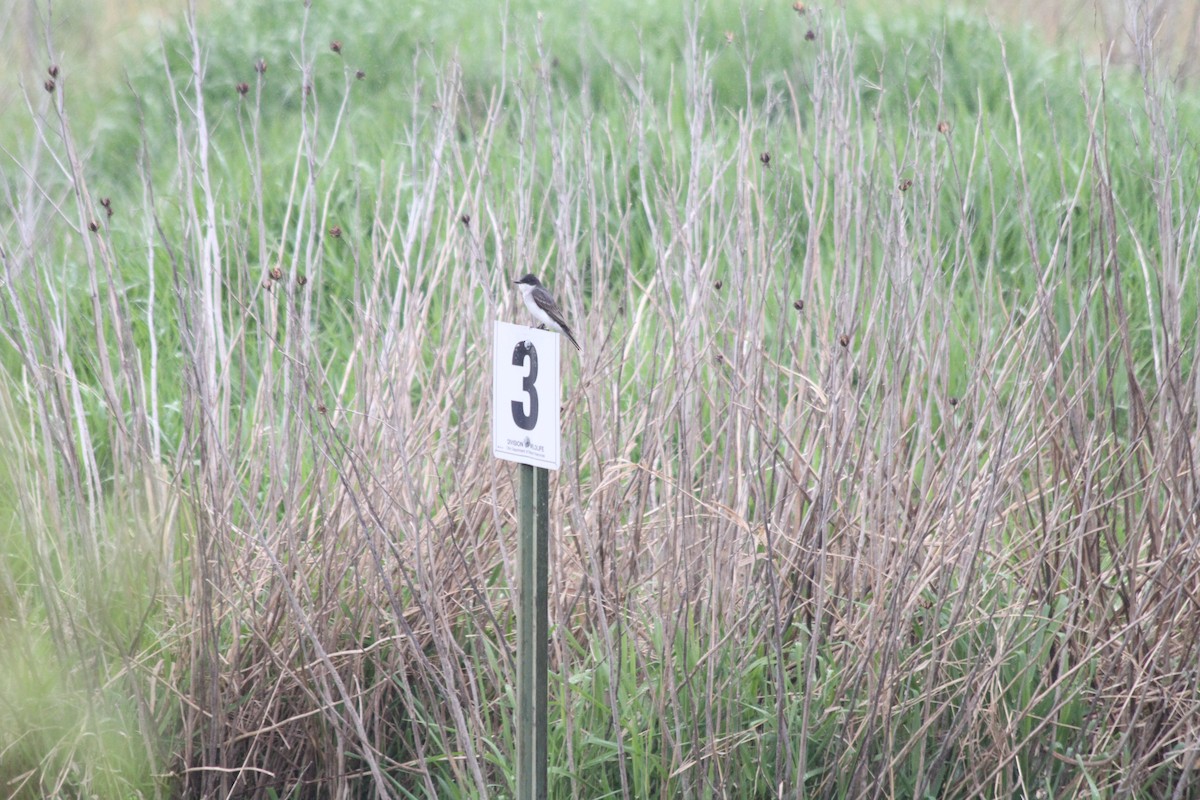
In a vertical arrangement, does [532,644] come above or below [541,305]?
below

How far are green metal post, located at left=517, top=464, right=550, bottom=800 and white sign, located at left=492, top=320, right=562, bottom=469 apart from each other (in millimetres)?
77

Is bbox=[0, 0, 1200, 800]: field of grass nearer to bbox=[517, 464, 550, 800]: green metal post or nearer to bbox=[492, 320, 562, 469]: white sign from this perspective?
bbox=[517, 464, 550, 800]: green metal post

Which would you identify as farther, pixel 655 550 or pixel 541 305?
pixel 655 550

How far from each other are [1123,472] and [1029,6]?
19.9 feet

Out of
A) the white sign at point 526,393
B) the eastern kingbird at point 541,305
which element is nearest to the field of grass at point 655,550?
the eastern kingbird at point 541,305

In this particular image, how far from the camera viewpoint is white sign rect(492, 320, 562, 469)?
6.41 ft

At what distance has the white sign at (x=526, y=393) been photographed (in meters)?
1.95

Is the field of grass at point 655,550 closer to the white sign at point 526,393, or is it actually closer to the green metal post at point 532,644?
the green metal post at point 532,644

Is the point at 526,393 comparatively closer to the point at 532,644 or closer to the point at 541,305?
the point at 532,644

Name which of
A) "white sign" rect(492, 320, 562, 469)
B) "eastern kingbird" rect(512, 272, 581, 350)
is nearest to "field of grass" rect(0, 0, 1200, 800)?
"eastern kingbird" rect(512, 272, 581, 350)

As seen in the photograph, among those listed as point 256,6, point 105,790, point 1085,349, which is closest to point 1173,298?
point 1085,349

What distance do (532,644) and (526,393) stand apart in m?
0.43

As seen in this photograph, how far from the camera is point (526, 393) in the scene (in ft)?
6.50

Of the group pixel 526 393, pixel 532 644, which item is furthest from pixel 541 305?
pixel 532 644
